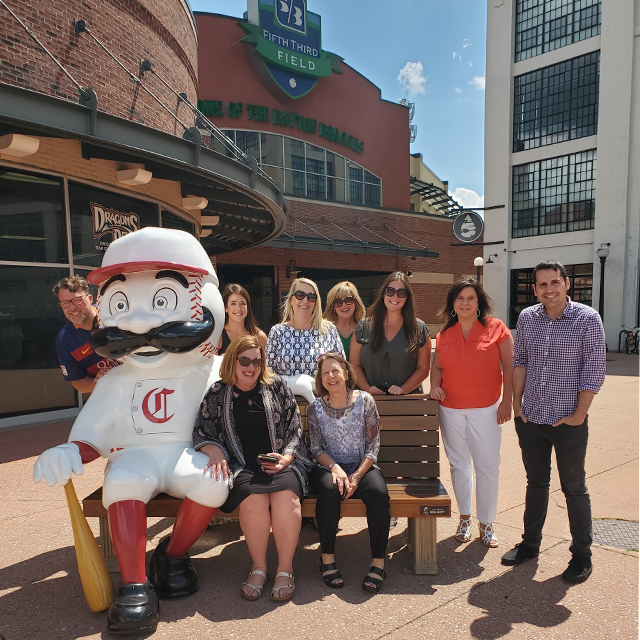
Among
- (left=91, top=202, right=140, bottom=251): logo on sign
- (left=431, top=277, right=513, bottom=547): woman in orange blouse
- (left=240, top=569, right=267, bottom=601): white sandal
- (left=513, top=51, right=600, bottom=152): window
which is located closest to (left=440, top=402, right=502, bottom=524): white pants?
(left=431, top=277, right=513, bottom=547): woman in orange blouse

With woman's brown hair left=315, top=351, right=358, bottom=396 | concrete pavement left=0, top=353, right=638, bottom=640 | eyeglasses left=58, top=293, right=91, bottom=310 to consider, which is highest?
eyeglasses left=58, top=293, right=91, bottom=310

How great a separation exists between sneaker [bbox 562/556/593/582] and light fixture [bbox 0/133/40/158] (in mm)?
6266

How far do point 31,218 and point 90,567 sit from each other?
18.4ft

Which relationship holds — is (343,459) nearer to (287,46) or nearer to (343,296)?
(343,296)

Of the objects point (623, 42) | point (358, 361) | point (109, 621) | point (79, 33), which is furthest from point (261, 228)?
point (623, 42)

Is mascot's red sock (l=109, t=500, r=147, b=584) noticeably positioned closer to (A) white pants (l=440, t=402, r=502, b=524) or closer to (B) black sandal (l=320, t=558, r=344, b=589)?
(B) black sandal (l=320, t=558, r=344, b=589)

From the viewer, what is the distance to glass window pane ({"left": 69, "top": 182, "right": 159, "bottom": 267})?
7449mm

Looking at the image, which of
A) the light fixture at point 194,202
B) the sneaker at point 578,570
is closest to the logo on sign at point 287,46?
the light fixture at point 194,202

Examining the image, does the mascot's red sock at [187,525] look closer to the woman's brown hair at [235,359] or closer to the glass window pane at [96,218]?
the woman's brown hair at [235,359]

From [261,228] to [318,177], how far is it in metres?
11.0

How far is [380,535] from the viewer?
118 inches

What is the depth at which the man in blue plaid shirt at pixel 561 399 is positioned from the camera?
9.87 ft

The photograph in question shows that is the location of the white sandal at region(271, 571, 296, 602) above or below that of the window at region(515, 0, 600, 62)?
below

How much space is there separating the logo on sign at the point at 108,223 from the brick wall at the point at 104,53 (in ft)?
4.44
